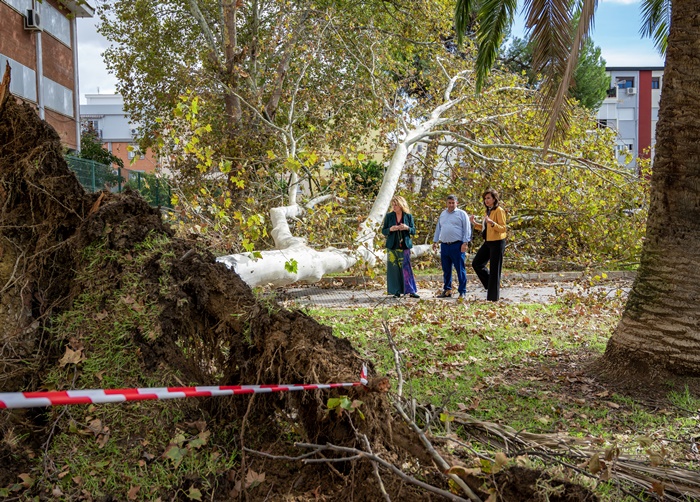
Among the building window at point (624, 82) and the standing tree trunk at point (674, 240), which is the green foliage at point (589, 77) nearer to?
the building window at point (624, 82)

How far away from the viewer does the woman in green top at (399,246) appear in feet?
38.3

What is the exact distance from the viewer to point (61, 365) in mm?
3611

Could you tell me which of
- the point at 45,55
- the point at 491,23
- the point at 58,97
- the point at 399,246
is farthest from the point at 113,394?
the point at 58,97

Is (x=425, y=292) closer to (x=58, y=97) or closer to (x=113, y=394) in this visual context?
(x=113, y=394)

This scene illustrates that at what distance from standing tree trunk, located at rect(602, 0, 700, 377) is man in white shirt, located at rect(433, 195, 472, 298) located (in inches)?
219

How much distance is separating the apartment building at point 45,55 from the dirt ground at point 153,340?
16831 mm

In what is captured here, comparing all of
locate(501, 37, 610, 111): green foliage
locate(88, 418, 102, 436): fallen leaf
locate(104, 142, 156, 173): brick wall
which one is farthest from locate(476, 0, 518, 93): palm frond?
locate(501, 37, 610, 111): green foliage

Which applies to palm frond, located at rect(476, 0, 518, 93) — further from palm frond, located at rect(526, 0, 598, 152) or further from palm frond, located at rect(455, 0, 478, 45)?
palm frond, located at rect(526, 0, 598, 152)

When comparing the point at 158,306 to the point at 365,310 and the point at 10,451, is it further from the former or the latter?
the point at 365,310

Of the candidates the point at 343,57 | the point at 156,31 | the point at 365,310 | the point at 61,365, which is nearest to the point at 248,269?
the point at 365,310

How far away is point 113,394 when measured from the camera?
2658 mm

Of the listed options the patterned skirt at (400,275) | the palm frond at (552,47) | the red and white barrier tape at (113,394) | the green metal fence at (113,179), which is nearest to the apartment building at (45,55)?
the green metal fence at (113,179)

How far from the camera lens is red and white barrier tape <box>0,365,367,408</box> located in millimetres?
2121

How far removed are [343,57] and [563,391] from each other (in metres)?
12.2
